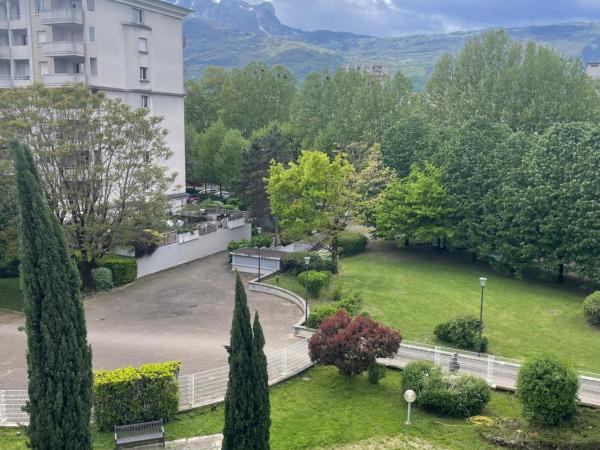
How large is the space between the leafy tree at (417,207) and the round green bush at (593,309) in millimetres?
10324

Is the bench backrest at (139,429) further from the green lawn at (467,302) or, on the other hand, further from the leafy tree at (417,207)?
the leafy tree at (417,207)

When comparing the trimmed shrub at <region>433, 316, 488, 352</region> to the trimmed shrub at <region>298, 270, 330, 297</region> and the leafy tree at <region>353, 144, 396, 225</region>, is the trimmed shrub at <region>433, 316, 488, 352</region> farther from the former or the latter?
the leafy tree at <region>353, 144, 396, 225</region>

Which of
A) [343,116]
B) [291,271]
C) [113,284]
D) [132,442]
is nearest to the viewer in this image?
[132,442]

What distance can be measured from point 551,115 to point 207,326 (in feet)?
99.3

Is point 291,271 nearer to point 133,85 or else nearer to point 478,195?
point 478,195

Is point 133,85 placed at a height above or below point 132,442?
above

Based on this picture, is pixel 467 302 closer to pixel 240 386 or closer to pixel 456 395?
pixel 456 395

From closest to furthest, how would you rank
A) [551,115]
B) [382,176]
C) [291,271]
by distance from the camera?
[291,271], [382,176], [551,115]

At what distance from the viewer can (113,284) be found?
30.7 metres

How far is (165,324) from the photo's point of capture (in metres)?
25.0

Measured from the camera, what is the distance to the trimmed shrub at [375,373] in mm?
18812

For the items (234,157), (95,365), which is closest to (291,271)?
(95,365)

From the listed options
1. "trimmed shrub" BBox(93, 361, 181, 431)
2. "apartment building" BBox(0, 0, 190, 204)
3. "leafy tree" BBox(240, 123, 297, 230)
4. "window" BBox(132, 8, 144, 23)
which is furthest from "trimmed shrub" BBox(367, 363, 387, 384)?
"window" BBox(132, 8, 144, 23)

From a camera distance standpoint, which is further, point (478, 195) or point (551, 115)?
point (551, 115)
